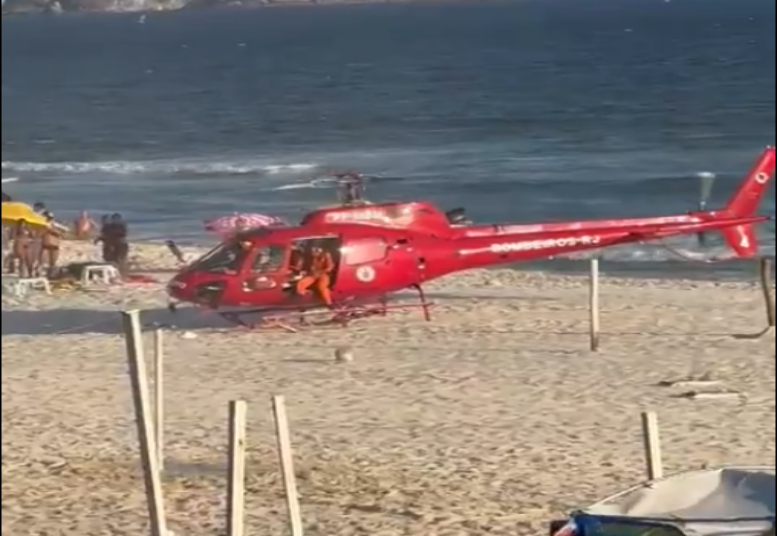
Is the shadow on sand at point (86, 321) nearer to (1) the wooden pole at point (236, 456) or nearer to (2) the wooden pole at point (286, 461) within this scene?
(2) the wooden pole at point (286, 461)

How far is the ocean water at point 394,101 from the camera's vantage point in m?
3.57

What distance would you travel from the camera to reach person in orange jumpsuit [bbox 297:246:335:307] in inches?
294

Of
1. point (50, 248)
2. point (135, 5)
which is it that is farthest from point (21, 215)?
point (135, 5)

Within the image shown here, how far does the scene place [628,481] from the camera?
14.5ft

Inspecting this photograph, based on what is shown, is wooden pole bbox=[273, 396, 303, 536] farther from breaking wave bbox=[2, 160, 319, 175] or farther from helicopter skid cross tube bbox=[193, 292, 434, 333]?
helicopter skid cross tube bbox=[193, 292, 434, 333]

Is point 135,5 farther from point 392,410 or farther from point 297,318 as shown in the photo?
point 297,318

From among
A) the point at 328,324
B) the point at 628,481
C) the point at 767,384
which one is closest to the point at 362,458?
the point at 628,481

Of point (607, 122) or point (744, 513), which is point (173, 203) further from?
point (744, 513)

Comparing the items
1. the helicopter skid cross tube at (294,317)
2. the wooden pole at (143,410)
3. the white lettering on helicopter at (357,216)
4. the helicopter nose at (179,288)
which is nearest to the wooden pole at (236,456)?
the wooden pole at (143,410)

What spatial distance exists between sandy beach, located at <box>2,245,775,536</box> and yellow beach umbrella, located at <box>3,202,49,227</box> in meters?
0.60

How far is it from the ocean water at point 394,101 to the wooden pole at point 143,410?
430 mm

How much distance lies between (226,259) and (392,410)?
6.93 feet

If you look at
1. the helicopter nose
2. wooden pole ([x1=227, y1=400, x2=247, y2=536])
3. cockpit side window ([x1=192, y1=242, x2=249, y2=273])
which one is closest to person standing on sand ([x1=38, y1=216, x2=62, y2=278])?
the helicopter nose

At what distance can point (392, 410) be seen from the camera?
565 centimetres
